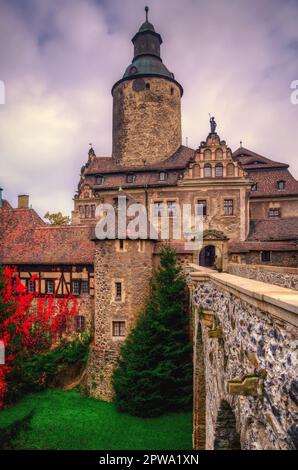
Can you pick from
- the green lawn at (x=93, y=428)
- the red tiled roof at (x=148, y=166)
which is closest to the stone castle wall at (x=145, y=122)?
the red tiled roof at (x=148, y=166)

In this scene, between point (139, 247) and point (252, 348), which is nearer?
point (252, 348)

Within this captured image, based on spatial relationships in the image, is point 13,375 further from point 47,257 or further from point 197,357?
point 197,357

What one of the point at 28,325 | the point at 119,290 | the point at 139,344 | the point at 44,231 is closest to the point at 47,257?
the point at 44,231

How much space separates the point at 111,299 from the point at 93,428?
5.97m

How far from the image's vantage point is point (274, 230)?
2227cm

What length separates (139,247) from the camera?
17703mm

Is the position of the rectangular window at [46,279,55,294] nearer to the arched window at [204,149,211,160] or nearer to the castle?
the castle

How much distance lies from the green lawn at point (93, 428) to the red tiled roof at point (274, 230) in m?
12.2

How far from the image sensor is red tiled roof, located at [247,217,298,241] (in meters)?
21.4

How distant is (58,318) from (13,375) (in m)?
3.92

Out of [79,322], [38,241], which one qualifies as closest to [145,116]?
[38,241]

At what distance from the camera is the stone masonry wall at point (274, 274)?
9901 millimetres

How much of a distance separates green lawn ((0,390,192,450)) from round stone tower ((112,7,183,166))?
1804 cm

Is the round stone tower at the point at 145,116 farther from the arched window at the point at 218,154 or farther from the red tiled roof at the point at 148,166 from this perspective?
the arched window at the point at 218,154
